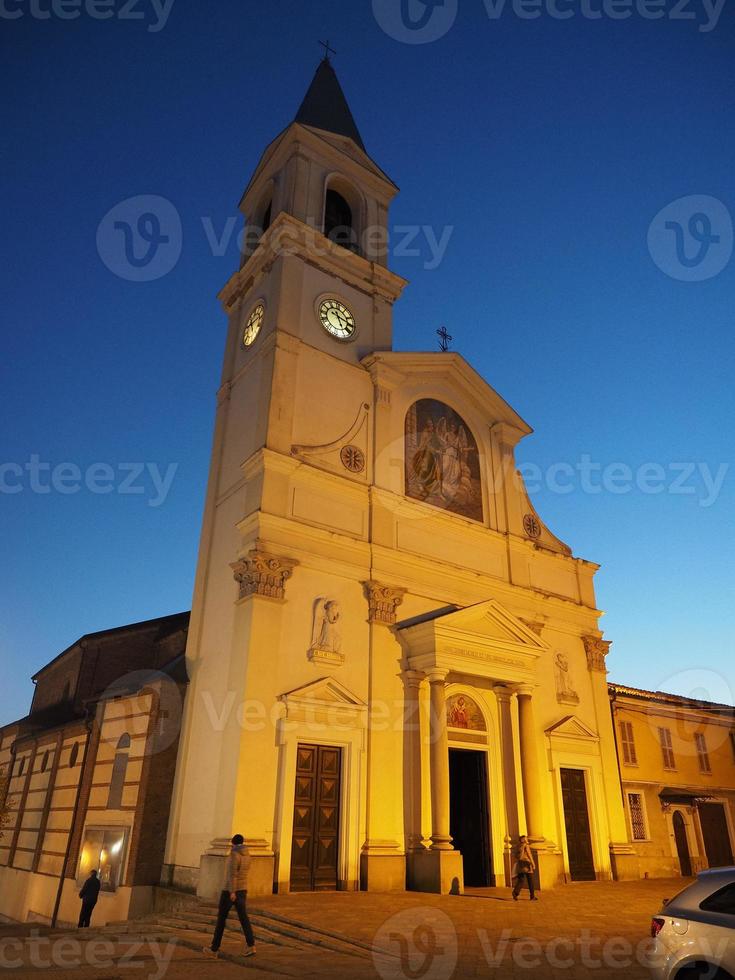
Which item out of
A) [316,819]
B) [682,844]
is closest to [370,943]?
[316,819]

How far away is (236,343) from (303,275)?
10.4 feet

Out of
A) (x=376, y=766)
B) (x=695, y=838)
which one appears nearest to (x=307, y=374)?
(x=376, y=766)

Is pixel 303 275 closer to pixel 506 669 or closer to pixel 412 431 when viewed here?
pixel 412 431

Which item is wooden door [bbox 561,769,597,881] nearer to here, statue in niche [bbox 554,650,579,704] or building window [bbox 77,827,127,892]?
statue in niche [bbox 554,650,579,704]

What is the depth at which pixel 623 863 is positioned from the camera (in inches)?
773

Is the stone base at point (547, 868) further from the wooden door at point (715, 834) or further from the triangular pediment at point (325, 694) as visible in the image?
the wooden door at point (715, 834)

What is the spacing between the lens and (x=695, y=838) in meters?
24.4

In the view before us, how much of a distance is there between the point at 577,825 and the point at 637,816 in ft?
16.5

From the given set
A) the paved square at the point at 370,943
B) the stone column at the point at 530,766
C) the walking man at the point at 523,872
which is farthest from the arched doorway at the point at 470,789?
the paved square at the point at 370,943

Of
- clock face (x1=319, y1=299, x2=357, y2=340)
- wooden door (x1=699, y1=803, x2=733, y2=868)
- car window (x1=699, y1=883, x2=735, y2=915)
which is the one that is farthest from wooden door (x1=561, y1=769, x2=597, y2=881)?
car window (x1=699, y1=883, x2=735, y2=915)

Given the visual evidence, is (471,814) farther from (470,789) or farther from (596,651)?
(596,651)

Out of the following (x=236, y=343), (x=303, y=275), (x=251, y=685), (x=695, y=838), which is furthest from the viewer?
(x=695, y=838)

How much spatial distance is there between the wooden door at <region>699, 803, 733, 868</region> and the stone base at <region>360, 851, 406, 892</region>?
15028 mm

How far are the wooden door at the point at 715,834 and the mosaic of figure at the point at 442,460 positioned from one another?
568 inches
